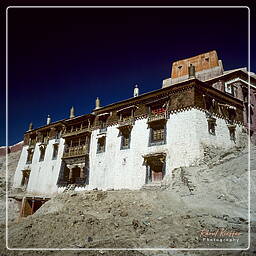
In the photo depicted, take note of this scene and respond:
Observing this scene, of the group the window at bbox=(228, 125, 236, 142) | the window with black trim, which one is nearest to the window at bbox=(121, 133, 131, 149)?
the window at bbox=(228, 125, 236, 142)

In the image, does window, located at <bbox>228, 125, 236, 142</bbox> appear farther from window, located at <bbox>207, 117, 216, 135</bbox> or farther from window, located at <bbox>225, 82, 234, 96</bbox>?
window, located at <bbox>225, 82, 234, 96</bbox>

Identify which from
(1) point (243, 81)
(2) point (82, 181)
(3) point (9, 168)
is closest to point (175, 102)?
(1) point (243, 81)

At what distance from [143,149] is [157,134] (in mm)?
1799

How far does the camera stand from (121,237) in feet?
36.0

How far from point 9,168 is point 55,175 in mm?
14009

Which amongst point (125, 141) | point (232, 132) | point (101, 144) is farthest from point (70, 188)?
point (232, 132)

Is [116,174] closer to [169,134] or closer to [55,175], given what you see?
[169,134]

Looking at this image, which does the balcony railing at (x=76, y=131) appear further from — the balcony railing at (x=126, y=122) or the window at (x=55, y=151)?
the balcony railing at (x=126, y=122)

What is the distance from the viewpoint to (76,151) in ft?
92.8

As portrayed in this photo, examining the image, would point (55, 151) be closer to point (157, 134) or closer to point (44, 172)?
point (44, 172)

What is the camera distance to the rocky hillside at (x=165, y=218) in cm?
982

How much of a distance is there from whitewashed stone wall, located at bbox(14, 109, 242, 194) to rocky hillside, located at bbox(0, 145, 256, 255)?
1.35 m

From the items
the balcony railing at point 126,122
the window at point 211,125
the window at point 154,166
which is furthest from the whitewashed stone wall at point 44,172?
the window at point 211,125

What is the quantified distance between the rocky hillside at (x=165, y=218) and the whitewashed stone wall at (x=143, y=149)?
135 cm
